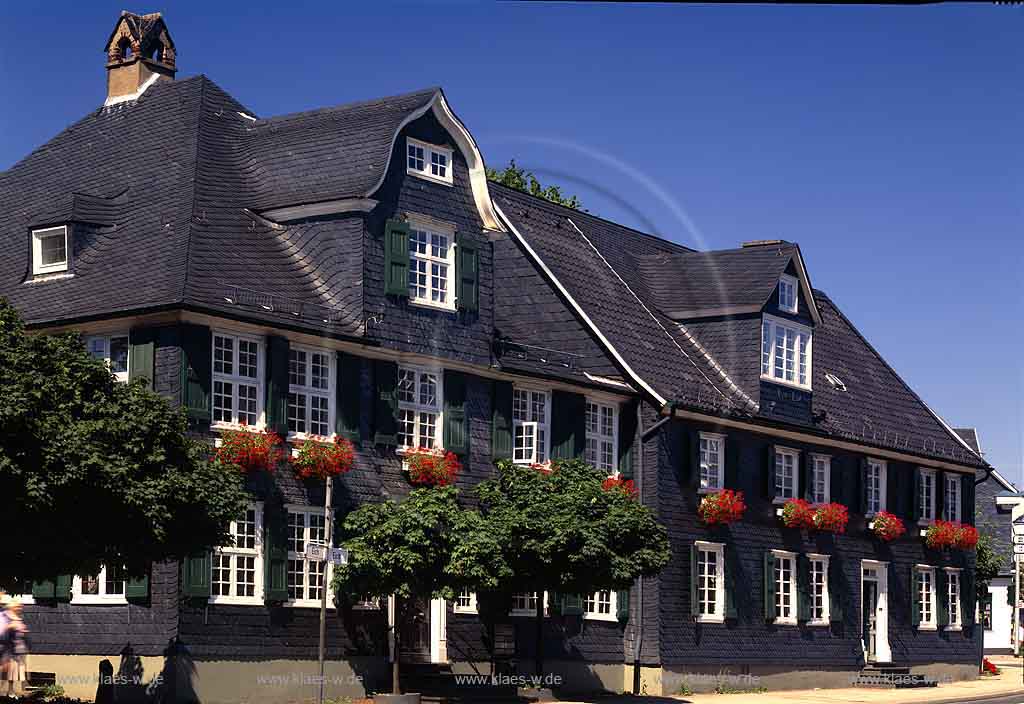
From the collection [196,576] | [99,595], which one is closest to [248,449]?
[196,576]

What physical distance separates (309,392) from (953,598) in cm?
2906

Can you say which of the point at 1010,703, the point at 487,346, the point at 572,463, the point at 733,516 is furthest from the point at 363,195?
the point at 1010,703

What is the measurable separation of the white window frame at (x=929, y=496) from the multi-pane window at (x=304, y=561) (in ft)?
82.9


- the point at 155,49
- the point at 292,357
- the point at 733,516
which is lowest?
the point at 733,516

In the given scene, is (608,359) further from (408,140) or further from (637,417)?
(408,140)

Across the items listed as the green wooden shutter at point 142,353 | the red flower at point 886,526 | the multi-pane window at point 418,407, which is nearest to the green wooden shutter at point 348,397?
Answer: the multi-pane window at point 418,407

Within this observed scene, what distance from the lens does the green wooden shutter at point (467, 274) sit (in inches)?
1361

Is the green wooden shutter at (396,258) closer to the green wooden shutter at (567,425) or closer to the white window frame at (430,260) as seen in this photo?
the white window frame at (430,260)

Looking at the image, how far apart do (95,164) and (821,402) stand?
21929 mm

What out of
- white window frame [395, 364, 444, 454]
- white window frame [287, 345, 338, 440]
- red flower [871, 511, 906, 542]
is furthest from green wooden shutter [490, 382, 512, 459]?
red flower [871, 511, 906, 542]

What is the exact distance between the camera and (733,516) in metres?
40.7

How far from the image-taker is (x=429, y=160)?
3466 centimetres

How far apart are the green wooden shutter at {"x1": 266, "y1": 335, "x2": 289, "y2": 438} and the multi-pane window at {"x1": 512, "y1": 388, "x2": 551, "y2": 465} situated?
7.58 metres

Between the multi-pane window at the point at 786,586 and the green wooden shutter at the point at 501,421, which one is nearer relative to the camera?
the green wooden shutter at the point at 501,421
